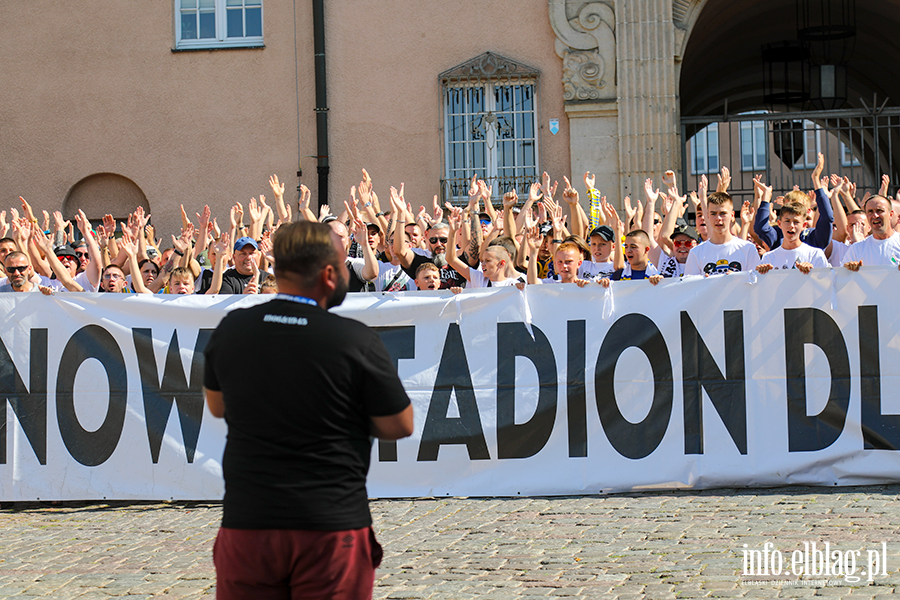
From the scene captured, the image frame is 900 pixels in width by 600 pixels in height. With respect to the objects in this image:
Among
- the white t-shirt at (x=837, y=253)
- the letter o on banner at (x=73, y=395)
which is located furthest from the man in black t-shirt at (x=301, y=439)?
the white t-shirt at (x=837, y=253)

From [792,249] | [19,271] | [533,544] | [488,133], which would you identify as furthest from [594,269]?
[488,133]

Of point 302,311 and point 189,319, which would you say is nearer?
point 302,311

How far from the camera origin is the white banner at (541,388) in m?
7.44

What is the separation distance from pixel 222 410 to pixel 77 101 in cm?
1512

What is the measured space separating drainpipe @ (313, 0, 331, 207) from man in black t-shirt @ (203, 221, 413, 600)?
13.7m

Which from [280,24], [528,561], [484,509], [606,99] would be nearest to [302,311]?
[528,561]

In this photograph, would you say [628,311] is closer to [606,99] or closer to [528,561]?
[528,561]

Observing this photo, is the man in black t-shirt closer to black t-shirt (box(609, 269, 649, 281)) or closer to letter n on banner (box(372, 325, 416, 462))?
letter n on banner (box(372, 325, 416, 462))

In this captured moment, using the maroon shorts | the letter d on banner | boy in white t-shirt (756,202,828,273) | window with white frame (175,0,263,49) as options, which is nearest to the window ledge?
window with white frame (175,0,263,49)

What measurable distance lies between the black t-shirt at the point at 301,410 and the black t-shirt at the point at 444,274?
5.59 m

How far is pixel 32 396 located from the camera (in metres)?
7.78

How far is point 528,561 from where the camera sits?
5680 millimetres

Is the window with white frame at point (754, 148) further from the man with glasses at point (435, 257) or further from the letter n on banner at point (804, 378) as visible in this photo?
the letter n on banner at point (804, 378)

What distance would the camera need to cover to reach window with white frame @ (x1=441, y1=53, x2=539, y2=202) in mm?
16500
